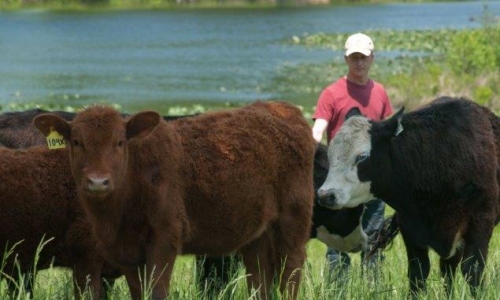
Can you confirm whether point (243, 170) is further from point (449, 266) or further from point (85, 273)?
point (449, 266)

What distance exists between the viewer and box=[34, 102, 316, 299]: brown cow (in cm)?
733

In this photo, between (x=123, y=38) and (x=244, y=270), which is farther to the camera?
(x=123, y=38)

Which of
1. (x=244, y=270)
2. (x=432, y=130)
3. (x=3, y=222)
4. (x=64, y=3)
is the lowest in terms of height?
(x=64, y=3)

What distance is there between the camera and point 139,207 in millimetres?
7453

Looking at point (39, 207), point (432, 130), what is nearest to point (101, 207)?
point (39, 207)

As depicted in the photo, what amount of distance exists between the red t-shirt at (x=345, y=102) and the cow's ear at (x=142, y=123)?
251 cm

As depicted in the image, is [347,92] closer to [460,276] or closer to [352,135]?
[352,135]

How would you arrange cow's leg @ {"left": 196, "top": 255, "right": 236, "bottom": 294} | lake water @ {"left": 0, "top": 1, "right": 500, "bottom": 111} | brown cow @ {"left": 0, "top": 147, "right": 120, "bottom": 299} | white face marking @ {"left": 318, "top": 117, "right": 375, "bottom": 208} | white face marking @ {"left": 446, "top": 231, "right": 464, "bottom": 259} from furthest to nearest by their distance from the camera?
1. lake water @ {"left": 0, "top": 1, "right": 500, "bottom": 111}
2. cow's leg @ {"left": 196, "top": 255, "right": 236, "bottom": 294}
3. white face marking @ {"left": 446, "top": 231, "right": 464, "bottom": 259}
4. white face marking @ {"left": 318, "top": 117, "right": 375, "bottom": 208}
5. brown cow @ {"left": 0, "top": 147, "right": 120, "bottom": 299}

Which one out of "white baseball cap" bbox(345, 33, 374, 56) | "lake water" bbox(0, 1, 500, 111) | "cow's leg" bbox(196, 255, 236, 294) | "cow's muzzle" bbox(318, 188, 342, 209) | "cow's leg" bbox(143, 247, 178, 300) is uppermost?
"white baseball cap" bbox(345, 33, 374, 56)

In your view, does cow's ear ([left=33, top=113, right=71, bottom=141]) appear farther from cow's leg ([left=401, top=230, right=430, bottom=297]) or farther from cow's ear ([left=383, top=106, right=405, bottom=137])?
cow's leg ([left=401, top=230, right=430, bottom=297])

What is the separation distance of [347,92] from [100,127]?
3.04 metres

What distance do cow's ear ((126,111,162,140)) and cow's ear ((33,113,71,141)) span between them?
0.41 meters

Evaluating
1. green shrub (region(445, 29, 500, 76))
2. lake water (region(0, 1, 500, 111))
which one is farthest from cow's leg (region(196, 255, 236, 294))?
lake water (region(0, 1, 500, 111))

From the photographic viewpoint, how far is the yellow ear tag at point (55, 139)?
295 inches
